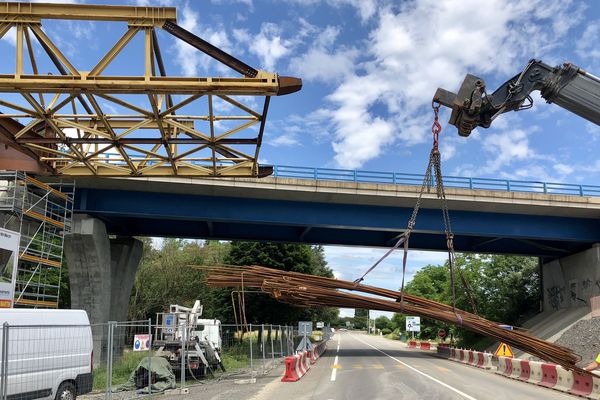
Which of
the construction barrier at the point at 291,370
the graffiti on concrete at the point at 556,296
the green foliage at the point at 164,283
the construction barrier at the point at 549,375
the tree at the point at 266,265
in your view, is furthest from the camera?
the green foliage at the point at 164,283

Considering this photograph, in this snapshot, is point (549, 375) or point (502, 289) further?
point (502, 289)

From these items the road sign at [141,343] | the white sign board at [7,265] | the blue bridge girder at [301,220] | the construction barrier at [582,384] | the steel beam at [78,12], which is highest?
the steel beam at [78,12]

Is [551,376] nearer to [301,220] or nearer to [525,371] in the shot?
[525,371]

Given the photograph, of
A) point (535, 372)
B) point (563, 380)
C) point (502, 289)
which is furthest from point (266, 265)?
point (563, 380)

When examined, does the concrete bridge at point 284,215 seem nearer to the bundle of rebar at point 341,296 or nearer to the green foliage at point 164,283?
the bundle of rebar at point 341,296

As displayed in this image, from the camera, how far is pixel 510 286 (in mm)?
39656

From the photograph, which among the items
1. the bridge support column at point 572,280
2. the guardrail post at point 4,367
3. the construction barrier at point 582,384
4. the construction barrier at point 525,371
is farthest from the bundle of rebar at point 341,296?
the bridge support column at point 572,280

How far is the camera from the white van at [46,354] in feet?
28.5

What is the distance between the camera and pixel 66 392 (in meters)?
10.5

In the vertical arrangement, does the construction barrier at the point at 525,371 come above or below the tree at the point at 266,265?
below

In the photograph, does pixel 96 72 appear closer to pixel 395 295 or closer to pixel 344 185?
pixel 395 295

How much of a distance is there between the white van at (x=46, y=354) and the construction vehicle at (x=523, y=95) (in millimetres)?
8777

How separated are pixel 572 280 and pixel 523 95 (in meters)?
25.7

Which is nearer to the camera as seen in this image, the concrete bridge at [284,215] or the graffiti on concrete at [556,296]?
the concrete bridge at [284,215]
